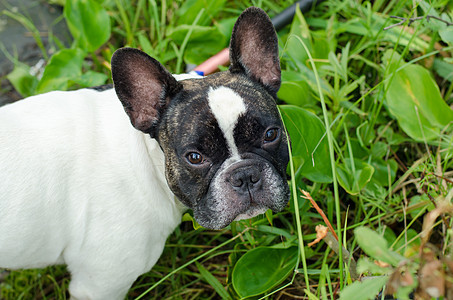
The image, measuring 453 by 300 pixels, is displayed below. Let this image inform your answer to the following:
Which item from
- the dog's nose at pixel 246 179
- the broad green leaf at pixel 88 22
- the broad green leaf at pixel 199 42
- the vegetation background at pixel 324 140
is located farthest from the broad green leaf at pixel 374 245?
the broad green leaf at pixel 88 22

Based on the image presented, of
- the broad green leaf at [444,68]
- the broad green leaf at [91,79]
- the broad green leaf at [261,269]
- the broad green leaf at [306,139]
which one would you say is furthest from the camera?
the broad green leaf at [91,79]

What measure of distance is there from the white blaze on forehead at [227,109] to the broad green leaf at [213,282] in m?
0.89

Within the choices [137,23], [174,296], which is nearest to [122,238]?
[174,296]

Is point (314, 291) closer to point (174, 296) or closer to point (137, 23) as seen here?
point (174, 296)

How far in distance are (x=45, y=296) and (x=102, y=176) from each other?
1123mm

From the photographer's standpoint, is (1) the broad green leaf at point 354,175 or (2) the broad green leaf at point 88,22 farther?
(2) the broad green leaf at point 88,22

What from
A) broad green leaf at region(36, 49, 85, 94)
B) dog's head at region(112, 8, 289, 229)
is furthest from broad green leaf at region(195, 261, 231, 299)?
broad green leaf at region(36, 49, 85, 94)

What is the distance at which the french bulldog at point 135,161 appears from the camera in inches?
71.8

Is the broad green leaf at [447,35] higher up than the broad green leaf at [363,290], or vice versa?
the broad green leaf at [447,35]

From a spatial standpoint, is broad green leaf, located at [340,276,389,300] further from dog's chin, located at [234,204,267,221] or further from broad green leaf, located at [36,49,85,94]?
broad green leaf, located at [36,49,85,94]

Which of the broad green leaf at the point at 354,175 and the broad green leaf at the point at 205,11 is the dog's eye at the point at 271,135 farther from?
the broad green leaf at the point at 205,11

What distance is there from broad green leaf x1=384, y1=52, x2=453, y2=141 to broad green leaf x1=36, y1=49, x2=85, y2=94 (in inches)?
76.1

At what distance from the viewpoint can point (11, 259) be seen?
6.60 feet

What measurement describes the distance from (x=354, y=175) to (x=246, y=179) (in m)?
0.80
